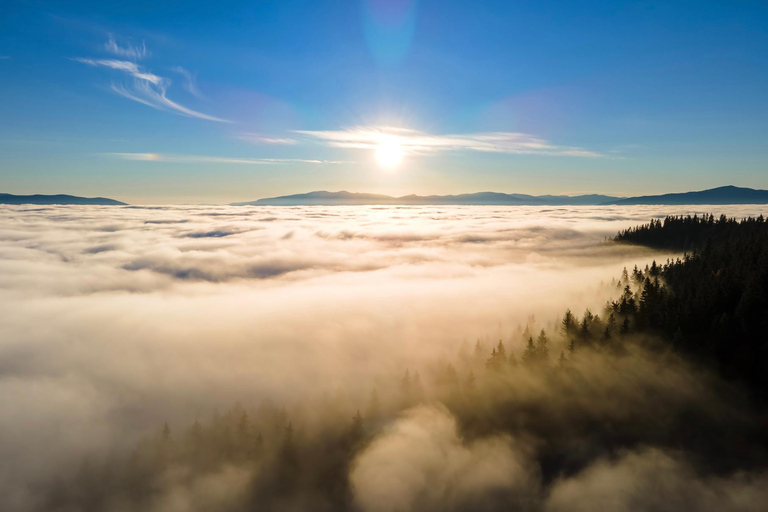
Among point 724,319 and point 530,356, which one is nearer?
point 724,319

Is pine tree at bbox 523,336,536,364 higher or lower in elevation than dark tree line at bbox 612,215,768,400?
lower

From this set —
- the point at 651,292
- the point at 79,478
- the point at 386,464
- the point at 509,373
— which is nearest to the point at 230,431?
the point at 79,478

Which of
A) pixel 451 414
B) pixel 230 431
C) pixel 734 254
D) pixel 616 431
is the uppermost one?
pixel 734 254

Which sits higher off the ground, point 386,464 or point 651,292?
point 651,292

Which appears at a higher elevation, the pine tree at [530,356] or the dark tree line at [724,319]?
the dark tree line at [724,319]

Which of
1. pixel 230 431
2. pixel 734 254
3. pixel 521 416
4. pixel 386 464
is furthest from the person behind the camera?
pixel 230 431

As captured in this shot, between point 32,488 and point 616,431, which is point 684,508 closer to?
point 616,431

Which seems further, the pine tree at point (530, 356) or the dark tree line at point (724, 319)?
the pine tree at point (530, 356)

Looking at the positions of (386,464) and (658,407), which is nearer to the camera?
(658,407)

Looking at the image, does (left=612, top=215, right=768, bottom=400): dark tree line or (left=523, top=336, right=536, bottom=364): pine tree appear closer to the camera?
(left=612, top=215, right=768, bottom=400): dark tree line

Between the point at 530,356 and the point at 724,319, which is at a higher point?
the point at 724,319

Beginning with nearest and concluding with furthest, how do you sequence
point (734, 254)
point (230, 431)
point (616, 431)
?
1. point (616, 431)
2. point (734, 254)
3. point (230, 431)
